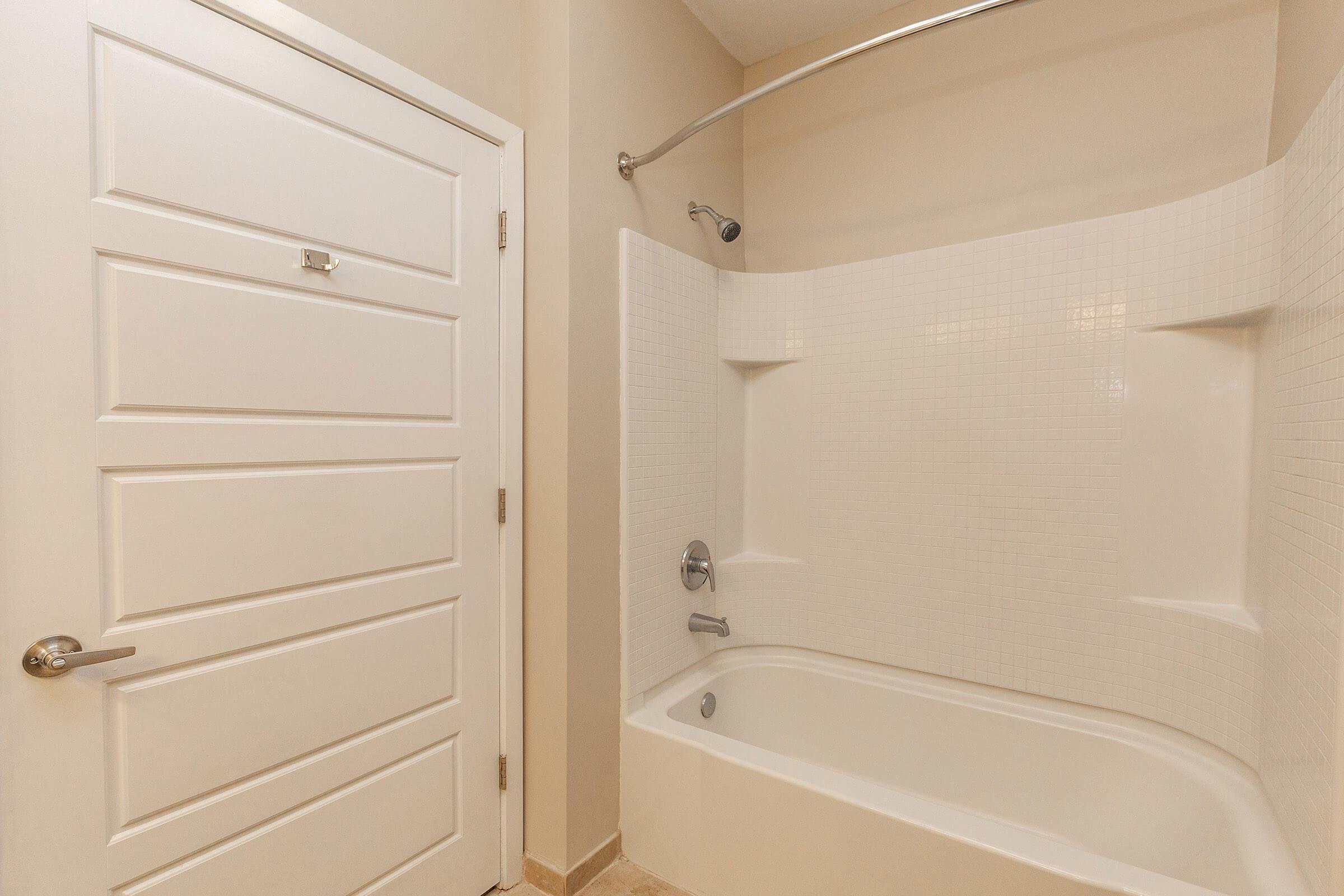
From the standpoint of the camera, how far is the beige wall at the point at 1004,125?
67.1 inches

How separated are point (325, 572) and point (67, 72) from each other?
0.98 m

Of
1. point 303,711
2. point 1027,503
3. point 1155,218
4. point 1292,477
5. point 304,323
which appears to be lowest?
point 303,711

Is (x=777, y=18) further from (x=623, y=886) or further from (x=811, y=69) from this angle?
(x=623, y=886)

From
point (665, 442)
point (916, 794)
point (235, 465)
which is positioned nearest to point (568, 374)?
point (665, 442)

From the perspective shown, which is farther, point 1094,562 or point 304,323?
point 1094,562

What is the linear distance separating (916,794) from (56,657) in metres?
2.19

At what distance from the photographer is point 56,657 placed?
3.21 ft

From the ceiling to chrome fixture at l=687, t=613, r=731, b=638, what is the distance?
2149 mm

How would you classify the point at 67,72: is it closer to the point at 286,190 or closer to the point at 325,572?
the point at 286,190

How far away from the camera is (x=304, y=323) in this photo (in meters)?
1.30

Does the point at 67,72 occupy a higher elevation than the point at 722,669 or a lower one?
higher

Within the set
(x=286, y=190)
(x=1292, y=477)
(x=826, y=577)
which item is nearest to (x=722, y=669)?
(x=826, y=577)

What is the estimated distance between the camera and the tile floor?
170 cm

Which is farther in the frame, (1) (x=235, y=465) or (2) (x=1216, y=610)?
(2) (x=1216, y=610)
